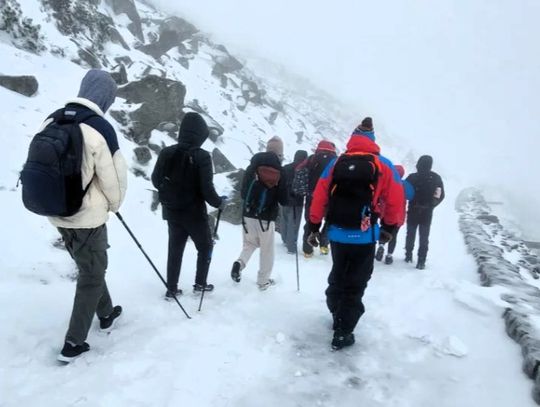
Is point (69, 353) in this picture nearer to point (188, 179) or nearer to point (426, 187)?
point (188, 179)

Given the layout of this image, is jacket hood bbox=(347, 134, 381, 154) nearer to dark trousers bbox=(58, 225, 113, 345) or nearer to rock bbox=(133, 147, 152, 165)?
dark trousers bbox=(58, 225, 113, 345)

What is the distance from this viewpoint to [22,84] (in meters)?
9.80

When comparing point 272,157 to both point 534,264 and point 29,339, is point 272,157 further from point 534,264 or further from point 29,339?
point 534,264

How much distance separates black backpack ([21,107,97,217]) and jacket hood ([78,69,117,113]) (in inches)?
17.2

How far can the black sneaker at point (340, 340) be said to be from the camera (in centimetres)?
456

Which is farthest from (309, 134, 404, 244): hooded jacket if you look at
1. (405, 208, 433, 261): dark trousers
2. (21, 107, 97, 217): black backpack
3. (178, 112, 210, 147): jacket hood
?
(405, 208, 433, 261): dark trousers

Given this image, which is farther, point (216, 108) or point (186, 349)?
point (216, 108)

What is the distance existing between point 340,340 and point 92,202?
318cm

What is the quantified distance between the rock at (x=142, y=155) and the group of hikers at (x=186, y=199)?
5.78m

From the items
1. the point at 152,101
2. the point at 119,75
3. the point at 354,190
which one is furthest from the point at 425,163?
the point at 119,75

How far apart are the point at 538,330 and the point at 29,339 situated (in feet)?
19.4

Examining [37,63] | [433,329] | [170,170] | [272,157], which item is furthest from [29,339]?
[37,63]

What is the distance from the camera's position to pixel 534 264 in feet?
40.3

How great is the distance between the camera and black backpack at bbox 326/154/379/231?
14.1ft
